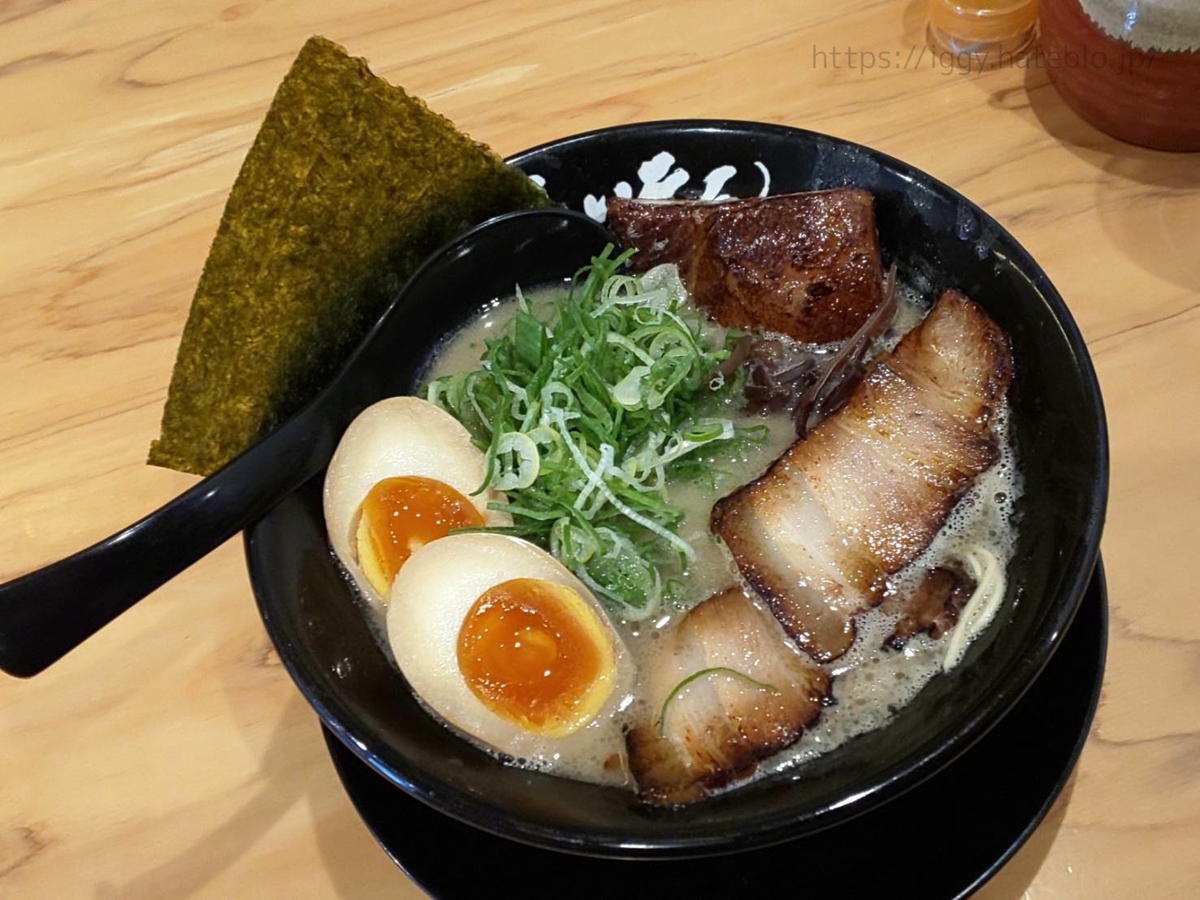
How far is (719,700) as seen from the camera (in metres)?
0.95

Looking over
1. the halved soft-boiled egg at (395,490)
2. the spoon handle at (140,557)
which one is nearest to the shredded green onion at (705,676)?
the halved soft-boiled egg at (395,490)

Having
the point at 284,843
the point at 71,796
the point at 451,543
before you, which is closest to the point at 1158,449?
the point at 451,543

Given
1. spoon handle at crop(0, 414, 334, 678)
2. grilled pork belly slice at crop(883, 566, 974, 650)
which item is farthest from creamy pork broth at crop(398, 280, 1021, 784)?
spoon handle at crop(0, 414, 334, 678)

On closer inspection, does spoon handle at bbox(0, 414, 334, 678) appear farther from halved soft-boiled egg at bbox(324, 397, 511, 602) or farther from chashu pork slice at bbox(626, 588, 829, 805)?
chashu pork slice at bbox(626, 588, 829, 805)

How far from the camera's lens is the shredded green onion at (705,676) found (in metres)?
0.96

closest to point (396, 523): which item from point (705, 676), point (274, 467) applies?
point (274, 467)

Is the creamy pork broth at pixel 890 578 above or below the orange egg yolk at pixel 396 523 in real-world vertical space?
below

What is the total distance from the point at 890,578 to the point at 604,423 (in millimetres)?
351

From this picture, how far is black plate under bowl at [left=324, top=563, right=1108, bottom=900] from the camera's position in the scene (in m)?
0.92

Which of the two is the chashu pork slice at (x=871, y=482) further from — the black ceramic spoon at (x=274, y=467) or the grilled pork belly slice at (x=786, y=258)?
the black ceramic spoon at (x=274, y=467)

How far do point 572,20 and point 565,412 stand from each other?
40.1 inches

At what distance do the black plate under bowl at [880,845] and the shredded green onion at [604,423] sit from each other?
263 mm

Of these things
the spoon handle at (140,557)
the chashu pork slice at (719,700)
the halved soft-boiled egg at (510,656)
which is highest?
the spoon handle at (140,557)

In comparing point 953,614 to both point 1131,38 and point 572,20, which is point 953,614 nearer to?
point 1131,38
